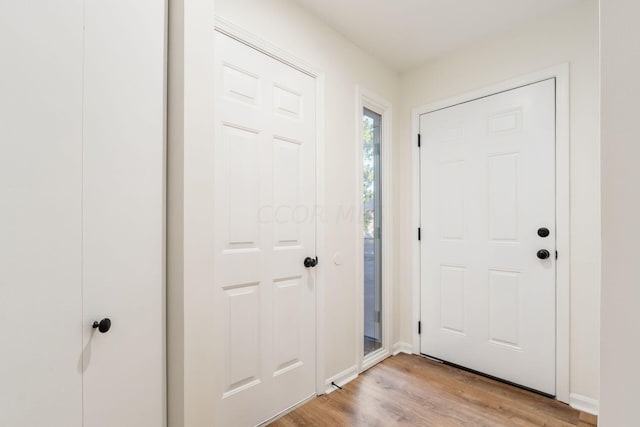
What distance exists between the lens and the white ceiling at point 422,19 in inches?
76.8

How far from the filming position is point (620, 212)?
0.44m

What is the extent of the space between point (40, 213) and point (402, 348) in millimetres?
2704

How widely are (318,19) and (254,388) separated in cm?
236

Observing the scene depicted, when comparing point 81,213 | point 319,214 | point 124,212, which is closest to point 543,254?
point 319,214

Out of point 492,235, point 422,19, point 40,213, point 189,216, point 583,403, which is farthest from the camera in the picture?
point 492,235

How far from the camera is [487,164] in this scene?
7.61 feet

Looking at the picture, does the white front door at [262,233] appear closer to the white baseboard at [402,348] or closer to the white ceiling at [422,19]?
the white ceiling at [422,19]

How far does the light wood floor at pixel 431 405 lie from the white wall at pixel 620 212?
5.34ft

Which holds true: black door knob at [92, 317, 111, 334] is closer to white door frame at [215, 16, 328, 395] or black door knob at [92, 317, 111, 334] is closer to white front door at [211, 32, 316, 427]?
white front door at [211, 32, 316, 427]

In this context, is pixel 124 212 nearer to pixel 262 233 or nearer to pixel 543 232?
pixel 262 233

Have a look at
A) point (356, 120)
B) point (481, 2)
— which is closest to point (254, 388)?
point (356, 120)

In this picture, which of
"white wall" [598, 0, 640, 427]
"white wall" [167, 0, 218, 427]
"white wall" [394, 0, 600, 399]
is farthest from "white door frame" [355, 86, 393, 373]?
"white wall" [598, 0, 640, 427]

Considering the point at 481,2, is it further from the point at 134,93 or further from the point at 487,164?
the point at 134,93

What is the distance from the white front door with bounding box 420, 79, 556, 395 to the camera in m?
2.07
